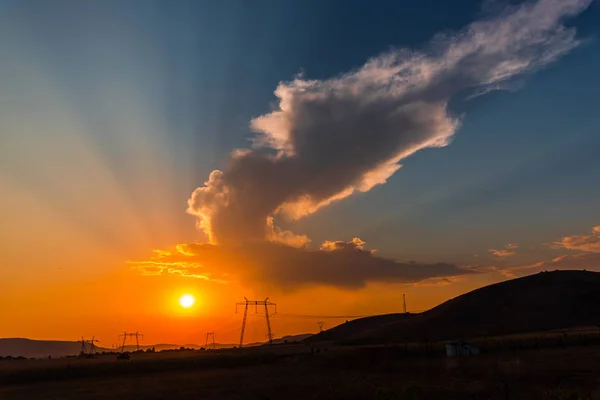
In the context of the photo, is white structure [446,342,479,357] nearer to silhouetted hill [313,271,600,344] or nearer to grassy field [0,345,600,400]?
grassy field [0,345,600,400]

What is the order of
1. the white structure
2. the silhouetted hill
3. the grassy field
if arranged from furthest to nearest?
the silhouetted hill, the white structure, the grassy field

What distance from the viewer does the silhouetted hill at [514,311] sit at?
155900 millimetres

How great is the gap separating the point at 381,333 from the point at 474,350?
3855 inches

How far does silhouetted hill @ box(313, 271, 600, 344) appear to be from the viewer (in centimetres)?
15590

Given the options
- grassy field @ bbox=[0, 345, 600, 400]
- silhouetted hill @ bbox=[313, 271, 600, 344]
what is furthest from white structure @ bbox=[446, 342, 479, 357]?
silhouetted hill @ bbox=[313, 271, 600, 344]

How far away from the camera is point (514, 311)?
169 m

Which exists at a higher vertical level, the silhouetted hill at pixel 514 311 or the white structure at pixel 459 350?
the silhouetted hill at pixel 514 311

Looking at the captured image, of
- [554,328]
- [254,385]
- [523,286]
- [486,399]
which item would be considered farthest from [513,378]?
[523,286]

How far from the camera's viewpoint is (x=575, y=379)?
45094mm

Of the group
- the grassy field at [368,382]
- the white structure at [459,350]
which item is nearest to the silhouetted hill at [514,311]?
the white structure at [459,350]

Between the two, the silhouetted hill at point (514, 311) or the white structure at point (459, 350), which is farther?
the silhouetted hill at point (514, 311)

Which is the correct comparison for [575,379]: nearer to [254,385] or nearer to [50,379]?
[254,385]

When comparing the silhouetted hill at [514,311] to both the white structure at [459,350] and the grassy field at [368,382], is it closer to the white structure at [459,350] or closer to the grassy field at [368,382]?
the white structure at [459,350]

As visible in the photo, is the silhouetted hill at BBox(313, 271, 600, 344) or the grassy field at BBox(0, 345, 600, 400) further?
the silhouetted hill at BBox(313, 271, 600, 344)
